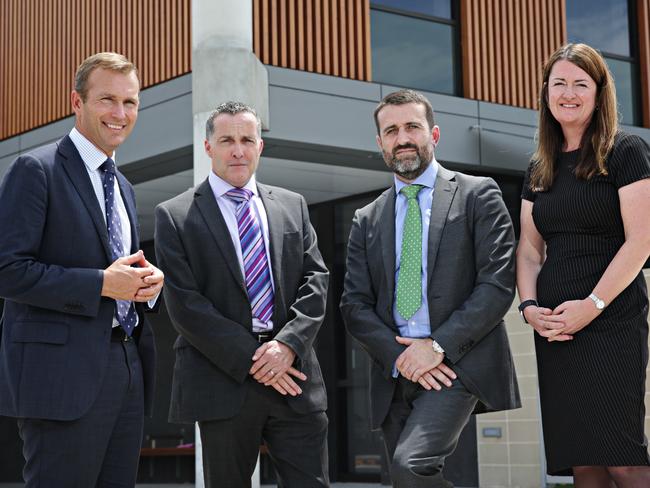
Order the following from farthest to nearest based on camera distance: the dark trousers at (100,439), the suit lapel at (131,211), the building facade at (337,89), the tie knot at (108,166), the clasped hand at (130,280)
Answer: the building facade at (337,89) → the suit lapel at (131,211) → the tie knot at (108,166) → the clasped hand at (130,280) → the dark trousers at (100,439)

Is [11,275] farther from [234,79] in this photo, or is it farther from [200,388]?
[234,79]

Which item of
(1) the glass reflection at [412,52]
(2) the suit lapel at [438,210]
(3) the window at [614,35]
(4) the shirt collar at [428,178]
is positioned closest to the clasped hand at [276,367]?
(2) the suit lapel at [438,210]

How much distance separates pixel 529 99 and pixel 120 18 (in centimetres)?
480

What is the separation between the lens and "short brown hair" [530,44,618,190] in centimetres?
367

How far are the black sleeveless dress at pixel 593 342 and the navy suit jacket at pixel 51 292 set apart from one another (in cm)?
173

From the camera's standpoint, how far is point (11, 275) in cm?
318

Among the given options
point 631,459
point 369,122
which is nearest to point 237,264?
point 631,459

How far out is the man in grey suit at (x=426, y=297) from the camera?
3.77 metres

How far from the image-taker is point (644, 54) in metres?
11.9

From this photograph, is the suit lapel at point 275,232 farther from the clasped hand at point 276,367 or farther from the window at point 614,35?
the window at point 614,35

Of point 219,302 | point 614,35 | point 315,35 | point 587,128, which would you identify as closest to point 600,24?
point 614,35

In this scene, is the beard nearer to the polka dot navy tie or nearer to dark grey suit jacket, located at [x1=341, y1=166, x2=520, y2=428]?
dark grey suit jacket, located at [x1=341, y1=166, x2=520, y2=428]

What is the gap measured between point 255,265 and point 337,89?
5784 millimetres

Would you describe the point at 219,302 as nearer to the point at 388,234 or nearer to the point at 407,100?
the point at 388,234
